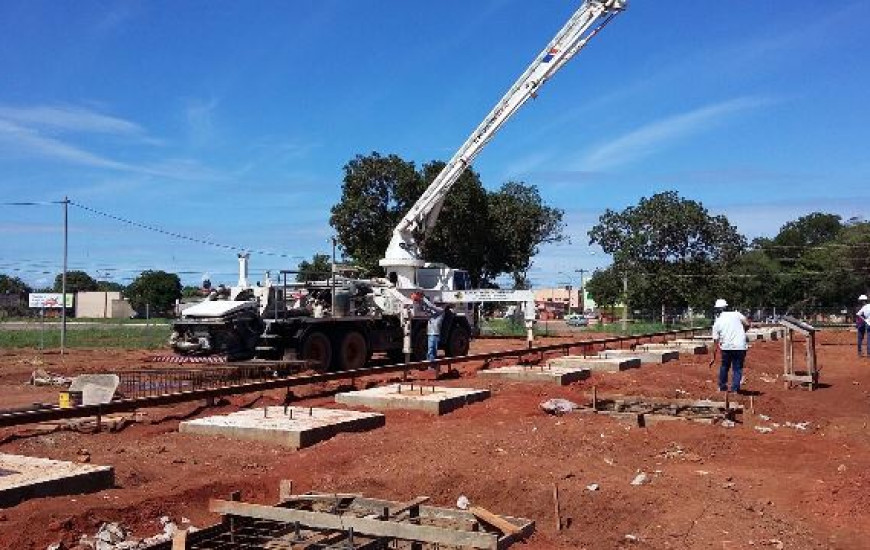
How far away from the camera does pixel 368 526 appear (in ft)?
18.2

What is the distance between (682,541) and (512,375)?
9978 mm

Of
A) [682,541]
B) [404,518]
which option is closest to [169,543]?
[404,518]

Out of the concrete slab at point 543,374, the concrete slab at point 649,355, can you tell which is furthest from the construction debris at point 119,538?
the concrete slab at point 649,355

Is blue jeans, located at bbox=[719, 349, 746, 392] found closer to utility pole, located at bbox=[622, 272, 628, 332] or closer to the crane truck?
the crane truck

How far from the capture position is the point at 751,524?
6555 mm

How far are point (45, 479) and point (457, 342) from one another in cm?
1639

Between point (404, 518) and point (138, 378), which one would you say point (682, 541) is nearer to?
point (404, 518)

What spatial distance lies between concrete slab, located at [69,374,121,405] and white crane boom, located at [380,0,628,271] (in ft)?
42.0

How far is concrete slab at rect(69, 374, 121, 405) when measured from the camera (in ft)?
38.4

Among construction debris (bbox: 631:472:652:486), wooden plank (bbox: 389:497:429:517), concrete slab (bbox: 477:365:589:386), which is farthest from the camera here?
concrete slab (bbox: 477:365:589:386)

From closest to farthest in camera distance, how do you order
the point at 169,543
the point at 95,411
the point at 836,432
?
the point at 169,543, the point at 95,411, the point at 836,432

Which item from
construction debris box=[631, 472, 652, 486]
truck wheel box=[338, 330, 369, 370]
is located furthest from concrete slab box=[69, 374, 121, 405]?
truck wheel box=[338, 330, 369, 370]

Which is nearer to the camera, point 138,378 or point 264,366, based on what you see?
point 138,378

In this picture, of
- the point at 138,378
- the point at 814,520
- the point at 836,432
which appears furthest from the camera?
the point at 138,378
